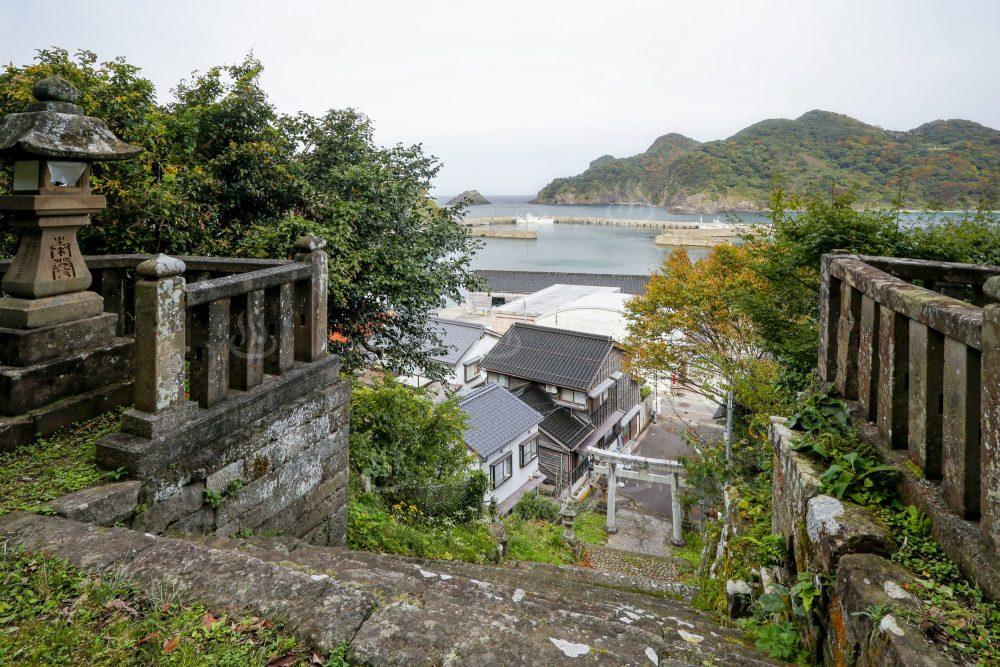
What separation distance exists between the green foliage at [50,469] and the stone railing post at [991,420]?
4.42 m

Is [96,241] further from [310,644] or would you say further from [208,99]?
[310,644]

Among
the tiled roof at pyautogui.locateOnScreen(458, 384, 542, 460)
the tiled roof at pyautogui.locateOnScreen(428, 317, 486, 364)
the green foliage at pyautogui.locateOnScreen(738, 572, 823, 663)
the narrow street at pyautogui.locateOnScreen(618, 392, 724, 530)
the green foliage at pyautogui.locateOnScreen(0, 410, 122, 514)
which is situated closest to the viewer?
the green foliage at pyautogui.locateOnScreen(738, 572, 823, 663)

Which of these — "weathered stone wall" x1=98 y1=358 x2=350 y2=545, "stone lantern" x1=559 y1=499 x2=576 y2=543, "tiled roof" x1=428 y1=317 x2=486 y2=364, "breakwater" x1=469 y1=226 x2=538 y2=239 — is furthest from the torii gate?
"breakwater" x1=469 y1=226 x2=538 y2=239

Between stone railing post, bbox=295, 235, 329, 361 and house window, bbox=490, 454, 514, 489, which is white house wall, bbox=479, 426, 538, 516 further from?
stone railing post, bbox=295, 235, 329, 361

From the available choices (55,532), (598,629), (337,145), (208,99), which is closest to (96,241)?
(208,99)

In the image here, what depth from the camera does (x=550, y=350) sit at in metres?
23.8

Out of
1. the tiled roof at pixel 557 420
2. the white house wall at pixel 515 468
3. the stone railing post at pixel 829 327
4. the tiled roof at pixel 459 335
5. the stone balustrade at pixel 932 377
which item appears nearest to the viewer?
the stone balustrade at pixel 932 377

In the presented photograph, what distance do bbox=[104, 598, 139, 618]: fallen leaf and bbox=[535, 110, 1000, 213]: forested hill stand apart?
10091mm

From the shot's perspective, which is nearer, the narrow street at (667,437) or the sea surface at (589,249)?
the narrow street at (667,437)

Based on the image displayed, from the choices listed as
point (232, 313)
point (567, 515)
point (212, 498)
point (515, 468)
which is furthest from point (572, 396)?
point (212, 498)

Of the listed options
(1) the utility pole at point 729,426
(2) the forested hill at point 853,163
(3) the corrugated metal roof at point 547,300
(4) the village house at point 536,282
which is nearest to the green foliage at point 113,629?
(2) the forested hill at point 853,163

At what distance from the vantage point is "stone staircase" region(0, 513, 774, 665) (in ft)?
7.30

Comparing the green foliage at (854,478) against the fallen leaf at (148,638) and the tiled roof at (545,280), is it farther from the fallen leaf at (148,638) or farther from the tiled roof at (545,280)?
the tiled roof at (545,280)

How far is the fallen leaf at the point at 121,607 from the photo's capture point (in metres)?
A: 2.27
